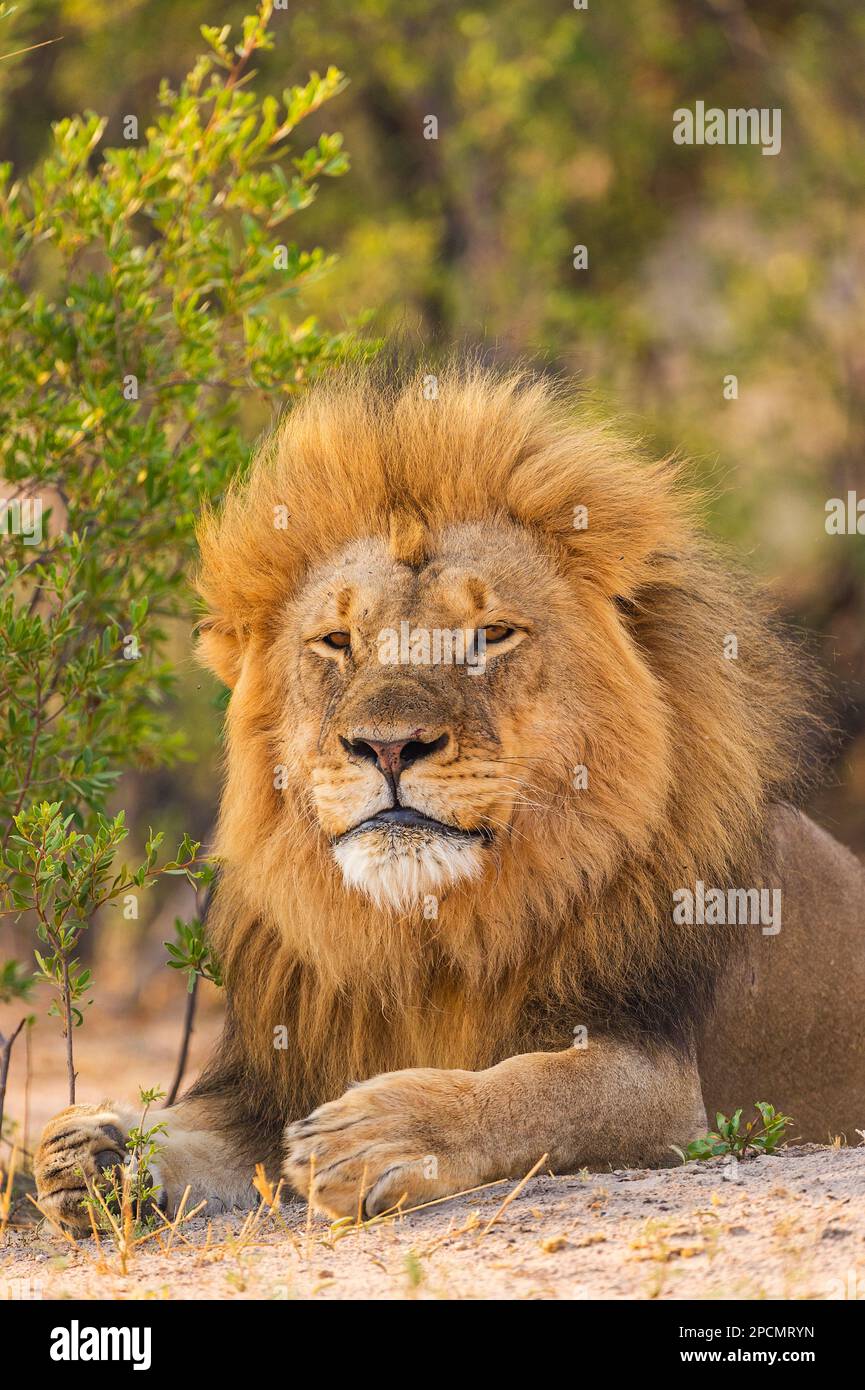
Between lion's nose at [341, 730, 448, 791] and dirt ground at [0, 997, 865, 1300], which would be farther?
lion's nose at [341, 730, 448, 791]

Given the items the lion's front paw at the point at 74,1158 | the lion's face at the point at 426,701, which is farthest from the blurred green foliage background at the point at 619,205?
the lion's front paw at the point at 74,1158

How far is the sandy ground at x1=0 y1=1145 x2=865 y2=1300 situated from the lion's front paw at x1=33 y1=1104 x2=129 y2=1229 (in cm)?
9

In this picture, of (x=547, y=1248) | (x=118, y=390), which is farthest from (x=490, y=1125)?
(x=118, y=390)

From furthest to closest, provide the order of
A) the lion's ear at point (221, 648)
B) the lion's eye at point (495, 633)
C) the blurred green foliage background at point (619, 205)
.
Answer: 1. the blurred green foliage background at point (619, 205)
2. the lion's ear at point (221, 648)
3. the lion's eye at point (495, 633)

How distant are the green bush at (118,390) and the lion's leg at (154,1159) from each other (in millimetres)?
552

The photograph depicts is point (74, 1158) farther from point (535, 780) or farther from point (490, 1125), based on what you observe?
point (535, 780)

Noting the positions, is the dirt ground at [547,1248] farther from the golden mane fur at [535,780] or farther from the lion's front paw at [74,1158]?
the golden mane fur at [535,780]

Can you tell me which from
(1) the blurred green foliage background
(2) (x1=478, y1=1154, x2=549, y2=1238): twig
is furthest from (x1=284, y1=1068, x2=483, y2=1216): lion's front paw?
(1) the blurred green foliage background

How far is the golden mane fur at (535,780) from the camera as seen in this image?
419 centimetres

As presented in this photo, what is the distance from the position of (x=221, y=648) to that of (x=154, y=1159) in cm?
128

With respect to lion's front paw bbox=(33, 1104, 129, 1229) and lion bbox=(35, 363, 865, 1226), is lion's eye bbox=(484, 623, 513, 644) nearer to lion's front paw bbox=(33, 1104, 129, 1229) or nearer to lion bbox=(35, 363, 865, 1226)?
lion bbox=(35, 363, 865, 1226)

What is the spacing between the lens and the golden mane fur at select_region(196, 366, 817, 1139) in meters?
4.19

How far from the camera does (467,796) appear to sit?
3893mm
